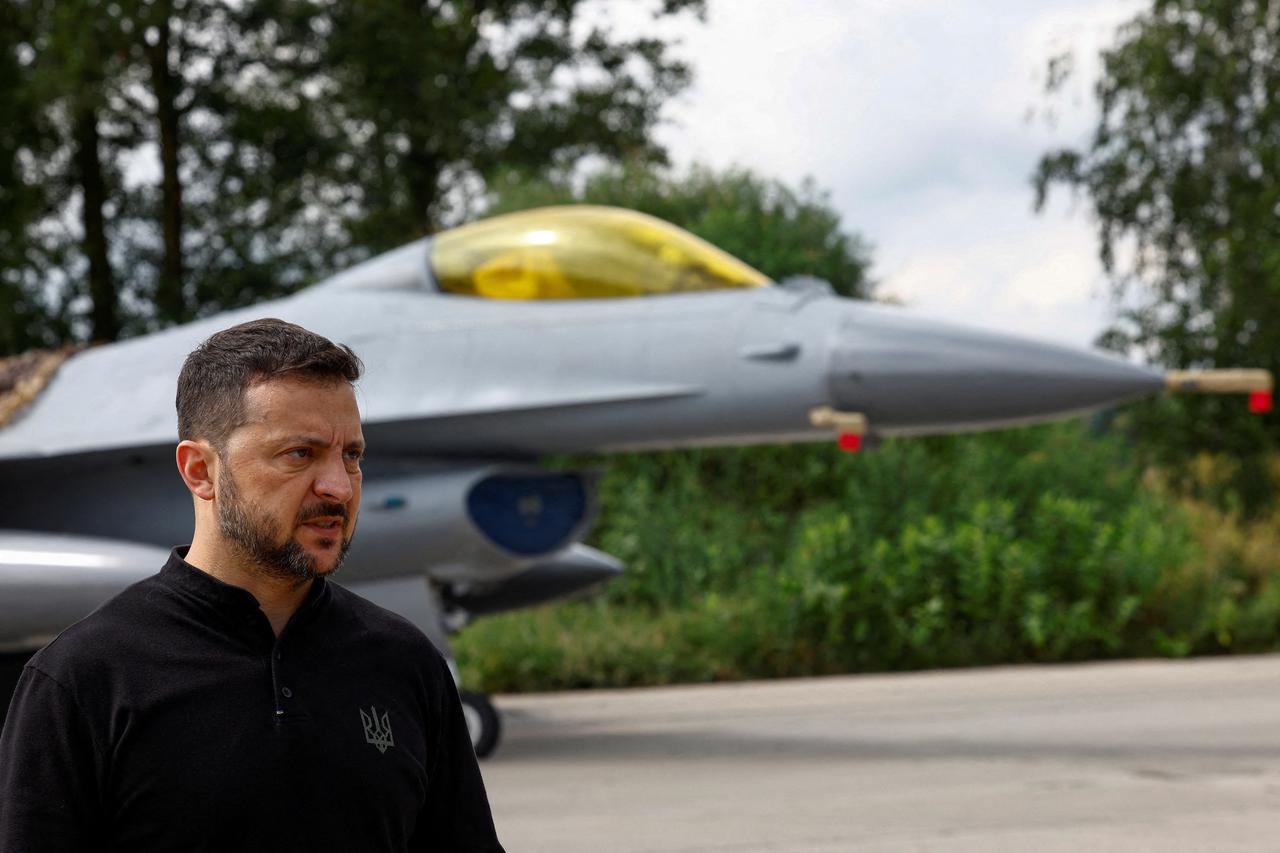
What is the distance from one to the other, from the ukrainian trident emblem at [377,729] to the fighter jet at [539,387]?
18.7 ft

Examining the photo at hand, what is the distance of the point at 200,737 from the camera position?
5.29ft

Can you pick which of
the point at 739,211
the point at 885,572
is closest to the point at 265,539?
the point at 885,572

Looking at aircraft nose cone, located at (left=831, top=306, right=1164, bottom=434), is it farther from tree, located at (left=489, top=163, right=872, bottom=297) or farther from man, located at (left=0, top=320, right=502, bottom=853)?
tree, located at (left=489, top=163, right=872, bottom=297)

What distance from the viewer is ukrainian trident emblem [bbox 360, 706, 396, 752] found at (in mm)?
1701

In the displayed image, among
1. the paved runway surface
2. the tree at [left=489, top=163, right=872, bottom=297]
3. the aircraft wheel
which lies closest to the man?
the paved runway surface

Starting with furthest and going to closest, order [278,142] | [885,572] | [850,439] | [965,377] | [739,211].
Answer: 1. [278,142]
2. [739,211]
3. [885,572]
4. [850,439]
5. [965,377]

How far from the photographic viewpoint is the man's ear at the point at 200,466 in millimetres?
1744

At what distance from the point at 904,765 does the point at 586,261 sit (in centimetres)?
290

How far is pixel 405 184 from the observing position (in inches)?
918

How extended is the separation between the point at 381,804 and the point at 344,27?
21658mm

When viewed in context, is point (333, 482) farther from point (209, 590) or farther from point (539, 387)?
point (539, 387)

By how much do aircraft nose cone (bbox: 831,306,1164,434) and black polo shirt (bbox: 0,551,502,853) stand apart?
5732 millimetres

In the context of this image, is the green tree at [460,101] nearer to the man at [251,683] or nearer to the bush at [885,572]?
the bush at [885,572]

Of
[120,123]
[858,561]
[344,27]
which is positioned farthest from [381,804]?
[120,123]
